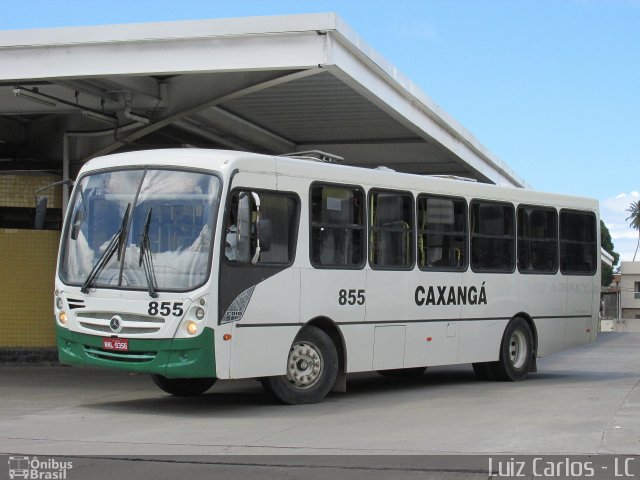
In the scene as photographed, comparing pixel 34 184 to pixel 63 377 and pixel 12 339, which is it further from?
pixel 63 377

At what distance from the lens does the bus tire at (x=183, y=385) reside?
13.8m

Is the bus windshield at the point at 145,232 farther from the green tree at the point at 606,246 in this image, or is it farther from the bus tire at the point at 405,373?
the green tree at the point at 606,246

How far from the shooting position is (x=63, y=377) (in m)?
17.3

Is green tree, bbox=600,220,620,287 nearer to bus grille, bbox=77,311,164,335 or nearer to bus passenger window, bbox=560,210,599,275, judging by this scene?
bus passenger window, bbox=560,210,599,275

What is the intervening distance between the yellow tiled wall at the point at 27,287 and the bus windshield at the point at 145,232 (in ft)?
24.6

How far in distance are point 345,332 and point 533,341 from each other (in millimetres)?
4769

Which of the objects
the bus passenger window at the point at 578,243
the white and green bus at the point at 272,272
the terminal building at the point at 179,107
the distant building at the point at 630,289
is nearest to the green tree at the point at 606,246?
the distant building at the point at 630,289

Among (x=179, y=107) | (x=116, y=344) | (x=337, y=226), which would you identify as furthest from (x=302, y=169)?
(x=179, y=107)

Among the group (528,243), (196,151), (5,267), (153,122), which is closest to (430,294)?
(528,243)

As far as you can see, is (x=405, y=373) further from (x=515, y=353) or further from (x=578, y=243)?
(x=578, y=243)

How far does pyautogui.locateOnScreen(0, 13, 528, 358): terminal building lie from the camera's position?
14.8 m

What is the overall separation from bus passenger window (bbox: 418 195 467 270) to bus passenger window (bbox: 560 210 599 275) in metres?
2.85

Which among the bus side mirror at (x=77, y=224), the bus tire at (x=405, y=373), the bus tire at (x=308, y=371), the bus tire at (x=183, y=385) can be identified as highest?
the bus side mirror at (x=77, y=224)

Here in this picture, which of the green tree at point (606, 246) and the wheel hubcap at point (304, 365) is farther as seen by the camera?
the green tree at point (606, 246)
